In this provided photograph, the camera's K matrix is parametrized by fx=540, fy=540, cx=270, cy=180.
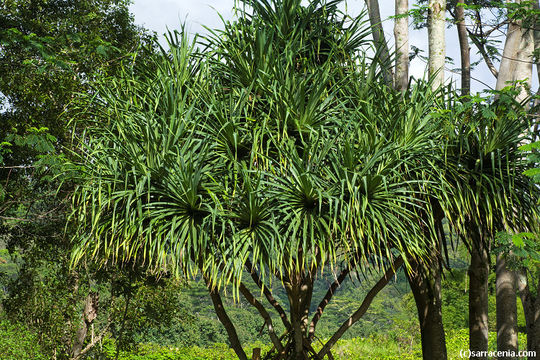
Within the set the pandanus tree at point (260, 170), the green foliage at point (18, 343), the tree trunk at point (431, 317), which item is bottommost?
the green foliage at point (18, 343)

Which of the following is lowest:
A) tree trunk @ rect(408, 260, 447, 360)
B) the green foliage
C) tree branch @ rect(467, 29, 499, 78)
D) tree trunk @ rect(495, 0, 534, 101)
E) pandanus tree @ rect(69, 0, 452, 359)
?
the green foliage

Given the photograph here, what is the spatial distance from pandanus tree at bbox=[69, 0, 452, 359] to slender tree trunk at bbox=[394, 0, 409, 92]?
1.97ft

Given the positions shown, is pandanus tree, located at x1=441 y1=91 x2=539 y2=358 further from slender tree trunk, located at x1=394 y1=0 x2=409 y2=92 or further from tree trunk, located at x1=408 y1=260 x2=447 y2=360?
slender tree trunk, located at x1=394 y1=0 x2=409 y2=92

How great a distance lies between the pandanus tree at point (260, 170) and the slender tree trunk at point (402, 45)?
1.97 ft

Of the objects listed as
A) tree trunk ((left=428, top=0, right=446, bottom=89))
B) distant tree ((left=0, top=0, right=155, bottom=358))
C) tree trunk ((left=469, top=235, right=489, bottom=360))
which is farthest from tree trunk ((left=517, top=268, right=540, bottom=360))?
distant tree ((left=0, top=0, right=155, bottom=358))

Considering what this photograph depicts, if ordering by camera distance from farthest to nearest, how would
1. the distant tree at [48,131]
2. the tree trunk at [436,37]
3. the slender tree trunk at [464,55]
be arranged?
the distant tree at [48,131] → the slender tree trunk at [464,55] → the tree trunk at [436,37]

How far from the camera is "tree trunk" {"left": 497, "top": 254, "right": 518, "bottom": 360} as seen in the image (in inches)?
232

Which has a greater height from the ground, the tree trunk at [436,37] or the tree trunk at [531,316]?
the tree trunk at [436,37]

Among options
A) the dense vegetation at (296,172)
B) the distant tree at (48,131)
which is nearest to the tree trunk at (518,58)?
the dense vegetation at (296,172)

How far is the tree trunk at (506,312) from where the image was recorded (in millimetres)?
5898

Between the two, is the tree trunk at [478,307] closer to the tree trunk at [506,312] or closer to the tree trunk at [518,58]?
the tree trunk at [506,312]

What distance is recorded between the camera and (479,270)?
19.4 ft

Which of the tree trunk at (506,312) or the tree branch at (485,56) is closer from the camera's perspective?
the tree trunk at (506,312)

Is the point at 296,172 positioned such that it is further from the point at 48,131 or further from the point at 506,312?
the point at 48,131
